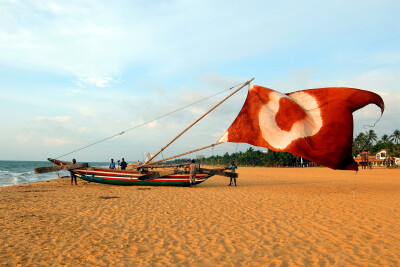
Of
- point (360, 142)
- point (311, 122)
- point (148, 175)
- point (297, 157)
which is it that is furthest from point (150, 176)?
point (360, 142)

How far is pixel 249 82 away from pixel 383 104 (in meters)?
6.49

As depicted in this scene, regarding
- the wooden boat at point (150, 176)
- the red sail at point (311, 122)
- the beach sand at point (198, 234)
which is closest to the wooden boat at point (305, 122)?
the red sail at point (311, 122)

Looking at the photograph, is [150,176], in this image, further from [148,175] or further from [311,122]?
[311,122]

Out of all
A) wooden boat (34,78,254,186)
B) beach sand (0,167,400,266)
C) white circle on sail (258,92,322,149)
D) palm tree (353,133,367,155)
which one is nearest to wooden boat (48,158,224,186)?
wooden boat (34,78,254,186)

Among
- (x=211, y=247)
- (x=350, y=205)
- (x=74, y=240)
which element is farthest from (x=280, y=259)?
(x=350, y=205)

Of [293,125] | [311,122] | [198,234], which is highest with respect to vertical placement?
[311,122]

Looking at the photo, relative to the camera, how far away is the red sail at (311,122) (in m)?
13.1

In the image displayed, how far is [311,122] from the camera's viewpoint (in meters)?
13.5

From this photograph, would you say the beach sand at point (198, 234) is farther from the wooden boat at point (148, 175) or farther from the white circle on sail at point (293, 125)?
the wooden boat at point (148, 175)

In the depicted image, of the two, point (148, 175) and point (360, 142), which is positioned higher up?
point (360, 142)

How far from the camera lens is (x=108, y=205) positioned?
39.3 ft

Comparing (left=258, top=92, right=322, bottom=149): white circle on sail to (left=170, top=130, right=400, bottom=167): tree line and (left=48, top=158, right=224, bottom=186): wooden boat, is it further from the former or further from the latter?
(left=170, top=130, right=400, bottom=167): tree line

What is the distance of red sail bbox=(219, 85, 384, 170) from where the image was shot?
43.0 ft

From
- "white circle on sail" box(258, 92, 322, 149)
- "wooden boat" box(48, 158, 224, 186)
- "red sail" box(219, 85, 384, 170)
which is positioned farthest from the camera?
"wooden boat" box(48, 158, 224, 186)
